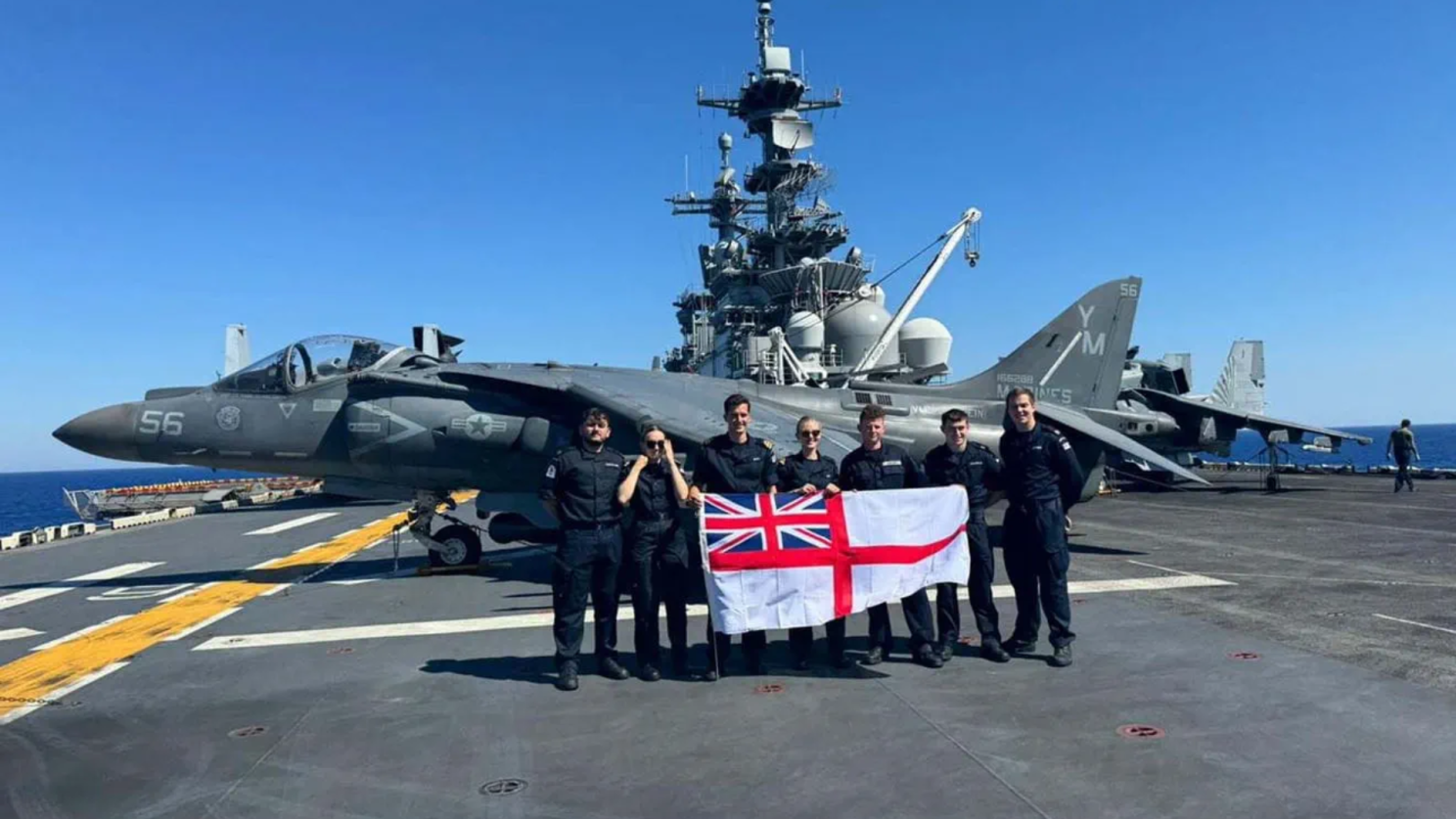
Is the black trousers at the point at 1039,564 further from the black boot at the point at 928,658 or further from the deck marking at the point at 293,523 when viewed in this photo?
the deck marking at the point at 293,523

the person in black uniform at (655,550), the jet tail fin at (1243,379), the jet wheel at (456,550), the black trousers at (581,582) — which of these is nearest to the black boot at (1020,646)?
the person in black uniform at (655,550)

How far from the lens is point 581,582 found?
715 cm

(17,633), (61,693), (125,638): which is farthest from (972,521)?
(17,633)

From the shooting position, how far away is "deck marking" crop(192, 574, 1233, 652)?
895 cm

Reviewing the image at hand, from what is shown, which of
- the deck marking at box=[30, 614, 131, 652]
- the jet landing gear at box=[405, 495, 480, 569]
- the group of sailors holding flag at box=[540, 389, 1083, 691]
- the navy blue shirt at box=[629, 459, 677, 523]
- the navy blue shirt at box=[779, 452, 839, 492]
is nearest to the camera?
the group of sailors holding flag at box=[540, 389, 1083, 691]

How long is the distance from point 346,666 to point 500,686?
1.80 metres

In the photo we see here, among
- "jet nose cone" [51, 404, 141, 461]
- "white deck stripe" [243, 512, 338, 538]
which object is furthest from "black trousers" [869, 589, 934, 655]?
"white deck stripe" [243, 512, 338, 538]

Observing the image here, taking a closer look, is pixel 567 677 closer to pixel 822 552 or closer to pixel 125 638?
pixel 822 552

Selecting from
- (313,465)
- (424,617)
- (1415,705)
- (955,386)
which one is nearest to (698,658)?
(424,617)

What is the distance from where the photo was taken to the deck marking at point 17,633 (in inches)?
381

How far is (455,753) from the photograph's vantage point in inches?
215

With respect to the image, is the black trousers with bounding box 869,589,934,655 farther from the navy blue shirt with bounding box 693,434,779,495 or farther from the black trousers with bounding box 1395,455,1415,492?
the black trousers with bounding box 1395,455,1415,492

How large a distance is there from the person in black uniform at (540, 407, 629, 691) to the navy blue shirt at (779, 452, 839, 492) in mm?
1467

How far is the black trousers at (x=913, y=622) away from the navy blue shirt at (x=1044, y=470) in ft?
4.27
